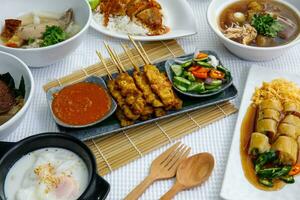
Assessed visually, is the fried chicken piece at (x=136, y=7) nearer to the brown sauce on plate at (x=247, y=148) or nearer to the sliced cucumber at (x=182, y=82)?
the sliced cucumber at (x=182, y=82)

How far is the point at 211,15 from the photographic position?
2.46 meters

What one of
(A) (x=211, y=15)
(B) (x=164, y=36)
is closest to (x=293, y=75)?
(A) (x=211, y=15)

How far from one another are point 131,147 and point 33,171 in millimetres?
528

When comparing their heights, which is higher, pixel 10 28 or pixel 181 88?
pixel 10 28

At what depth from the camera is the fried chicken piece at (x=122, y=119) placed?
197 centimetres

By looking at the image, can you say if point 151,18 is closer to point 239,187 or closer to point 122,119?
point 122,119

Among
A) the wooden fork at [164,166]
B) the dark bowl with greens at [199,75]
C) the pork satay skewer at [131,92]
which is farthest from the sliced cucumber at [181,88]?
the wooden fork at [164,166]

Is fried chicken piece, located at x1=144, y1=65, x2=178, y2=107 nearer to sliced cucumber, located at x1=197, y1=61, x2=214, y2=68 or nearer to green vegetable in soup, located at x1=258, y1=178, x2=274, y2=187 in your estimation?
sliced cucumber, located at x1=197, y1=61, x2=214, y2=68

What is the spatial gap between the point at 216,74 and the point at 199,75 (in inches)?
3.5

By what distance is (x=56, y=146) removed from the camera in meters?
1.65

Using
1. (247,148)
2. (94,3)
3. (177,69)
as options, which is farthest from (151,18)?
(247,148)

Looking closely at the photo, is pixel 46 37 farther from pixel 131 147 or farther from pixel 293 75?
pixel 293 75

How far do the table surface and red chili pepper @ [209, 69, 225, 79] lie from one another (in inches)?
5.6

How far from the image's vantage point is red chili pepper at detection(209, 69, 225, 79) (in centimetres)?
214
